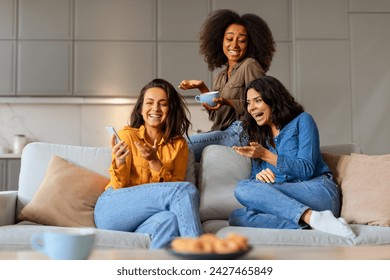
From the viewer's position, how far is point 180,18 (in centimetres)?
483

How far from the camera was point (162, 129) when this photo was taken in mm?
2396

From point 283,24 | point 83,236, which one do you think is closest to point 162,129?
point 83,236

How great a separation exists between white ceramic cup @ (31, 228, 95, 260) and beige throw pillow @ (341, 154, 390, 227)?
1.54 m

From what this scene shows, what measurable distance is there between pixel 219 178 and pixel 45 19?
3.10m

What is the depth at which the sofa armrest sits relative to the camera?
215 centimetres

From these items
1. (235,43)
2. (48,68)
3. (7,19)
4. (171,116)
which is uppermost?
(7,19)

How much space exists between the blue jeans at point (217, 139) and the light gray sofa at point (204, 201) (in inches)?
6.0

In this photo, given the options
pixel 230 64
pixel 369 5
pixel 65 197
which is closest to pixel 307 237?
pixel 65 197

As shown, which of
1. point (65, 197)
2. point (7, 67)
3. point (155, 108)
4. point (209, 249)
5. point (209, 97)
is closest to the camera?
point (209, 249)

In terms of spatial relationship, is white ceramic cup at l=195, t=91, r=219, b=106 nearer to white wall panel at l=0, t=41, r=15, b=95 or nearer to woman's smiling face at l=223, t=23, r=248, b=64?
woman's smiling face at l=223, t=23, r=248, b=64

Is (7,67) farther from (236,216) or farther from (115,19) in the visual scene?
(236,216)

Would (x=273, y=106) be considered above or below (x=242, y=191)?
above

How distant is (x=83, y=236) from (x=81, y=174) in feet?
4.60

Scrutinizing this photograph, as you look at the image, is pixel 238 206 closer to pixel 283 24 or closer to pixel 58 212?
pixel 58 212
